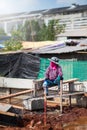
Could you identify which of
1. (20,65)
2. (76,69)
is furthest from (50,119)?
(20,65)

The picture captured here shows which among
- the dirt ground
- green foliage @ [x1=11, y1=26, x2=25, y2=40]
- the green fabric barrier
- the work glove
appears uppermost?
the work glove

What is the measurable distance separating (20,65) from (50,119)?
7.90 meters

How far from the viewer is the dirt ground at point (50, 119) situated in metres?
10.1

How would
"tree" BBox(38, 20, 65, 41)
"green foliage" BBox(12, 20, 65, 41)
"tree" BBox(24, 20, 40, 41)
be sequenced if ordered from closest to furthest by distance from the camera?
"tree" BBox(38, 20, 65, 41)
"green foliage" BBox(12, 20, 65, 41)
"tree" BBox(24, 20, 40, 41)

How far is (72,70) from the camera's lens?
16.0m

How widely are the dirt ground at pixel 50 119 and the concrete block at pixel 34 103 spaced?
0.29 m

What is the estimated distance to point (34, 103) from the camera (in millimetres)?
12328

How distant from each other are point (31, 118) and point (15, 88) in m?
4.68

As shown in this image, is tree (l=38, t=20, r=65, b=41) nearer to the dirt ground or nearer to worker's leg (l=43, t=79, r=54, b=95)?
worker's leg (l=43, t=79, r=54, b=95)

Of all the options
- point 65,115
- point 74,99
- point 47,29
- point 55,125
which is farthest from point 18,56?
point 47,29

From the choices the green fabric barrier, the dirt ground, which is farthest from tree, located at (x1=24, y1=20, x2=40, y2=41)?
the dirt ground

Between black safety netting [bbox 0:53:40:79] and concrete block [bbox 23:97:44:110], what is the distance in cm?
546

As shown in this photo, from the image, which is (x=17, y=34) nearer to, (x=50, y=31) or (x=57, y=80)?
(x=50, y=31)

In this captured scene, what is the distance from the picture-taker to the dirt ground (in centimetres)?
1009
